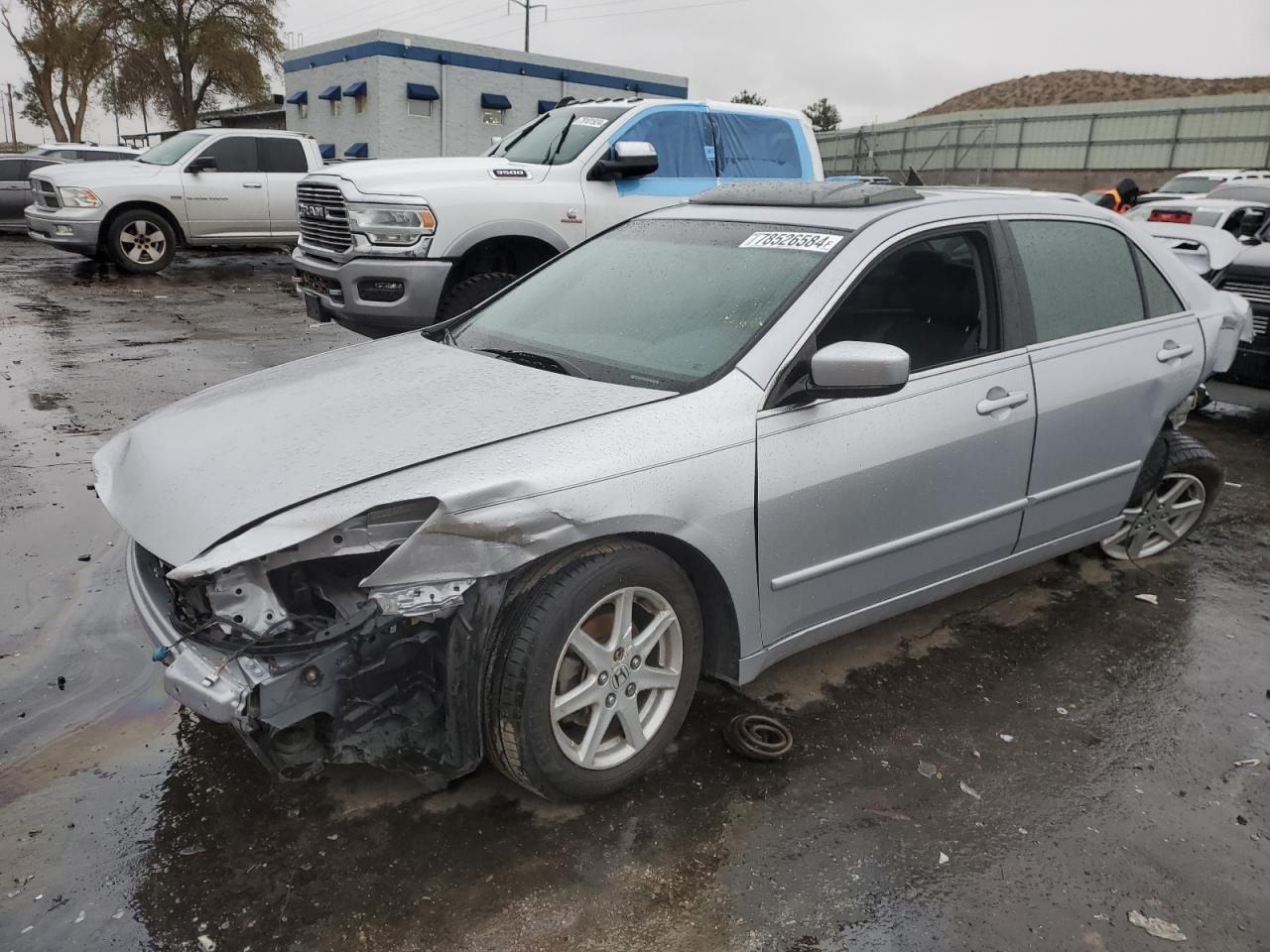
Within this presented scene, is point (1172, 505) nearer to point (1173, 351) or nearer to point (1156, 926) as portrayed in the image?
point (1173, 351)

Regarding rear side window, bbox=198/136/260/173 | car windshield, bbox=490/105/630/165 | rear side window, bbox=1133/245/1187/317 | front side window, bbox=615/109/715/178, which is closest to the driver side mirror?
rear side window, bbox=1133/245/1187/317

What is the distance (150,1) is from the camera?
121ft

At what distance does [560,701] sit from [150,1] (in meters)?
42.9

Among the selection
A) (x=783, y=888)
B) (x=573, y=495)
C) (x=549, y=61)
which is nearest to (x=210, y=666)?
(x=573, y=495)

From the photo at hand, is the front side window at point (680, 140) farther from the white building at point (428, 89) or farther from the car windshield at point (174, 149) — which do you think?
the white building at point (428, 89)

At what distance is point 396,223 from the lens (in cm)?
698

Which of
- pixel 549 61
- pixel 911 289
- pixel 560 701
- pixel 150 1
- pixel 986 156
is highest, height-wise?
pixel 150 1

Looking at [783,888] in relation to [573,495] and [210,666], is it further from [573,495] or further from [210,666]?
[210,666]

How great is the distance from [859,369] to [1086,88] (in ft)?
281

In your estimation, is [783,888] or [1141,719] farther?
[1141,719]

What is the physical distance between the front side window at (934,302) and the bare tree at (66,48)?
143ft

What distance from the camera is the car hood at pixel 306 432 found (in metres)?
2.46

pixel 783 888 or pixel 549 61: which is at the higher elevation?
pixel 549 61

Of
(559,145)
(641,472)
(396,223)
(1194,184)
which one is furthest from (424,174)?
(1194,184)
